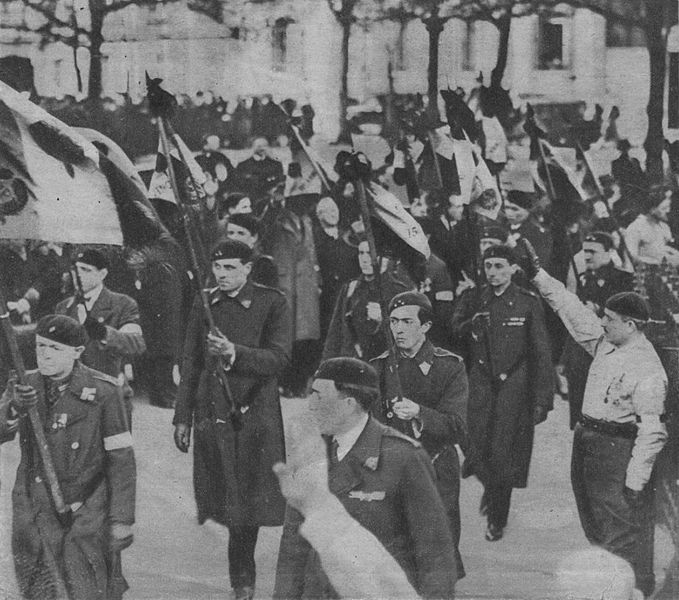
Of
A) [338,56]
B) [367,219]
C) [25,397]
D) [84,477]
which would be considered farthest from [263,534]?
[338,56]

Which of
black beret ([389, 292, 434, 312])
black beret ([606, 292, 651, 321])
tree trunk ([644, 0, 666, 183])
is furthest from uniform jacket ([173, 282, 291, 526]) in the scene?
tree trunk ([644, 0, 666, 183])

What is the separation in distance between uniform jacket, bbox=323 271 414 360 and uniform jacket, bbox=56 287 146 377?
1.08m

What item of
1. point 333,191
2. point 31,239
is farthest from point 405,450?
point 31,239

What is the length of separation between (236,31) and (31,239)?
1.63 metres

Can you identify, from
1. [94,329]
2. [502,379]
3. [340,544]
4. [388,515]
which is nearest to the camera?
[388,515]

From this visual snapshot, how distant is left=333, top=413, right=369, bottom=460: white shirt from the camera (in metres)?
5.17

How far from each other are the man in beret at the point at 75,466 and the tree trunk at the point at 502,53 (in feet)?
8.70

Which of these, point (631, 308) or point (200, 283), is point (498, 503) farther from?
point (200, 283)

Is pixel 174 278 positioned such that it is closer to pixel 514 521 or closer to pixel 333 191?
pixel 333 191

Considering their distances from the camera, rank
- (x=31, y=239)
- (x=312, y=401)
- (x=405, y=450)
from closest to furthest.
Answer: (x=405, y=450)
(x=312, y=401)
(x=31, y=239)

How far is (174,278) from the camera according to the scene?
5867 millimetres

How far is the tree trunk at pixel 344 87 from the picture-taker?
5.75 m

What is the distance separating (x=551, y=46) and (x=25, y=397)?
345 centimetres

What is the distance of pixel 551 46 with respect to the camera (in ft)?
18.7
